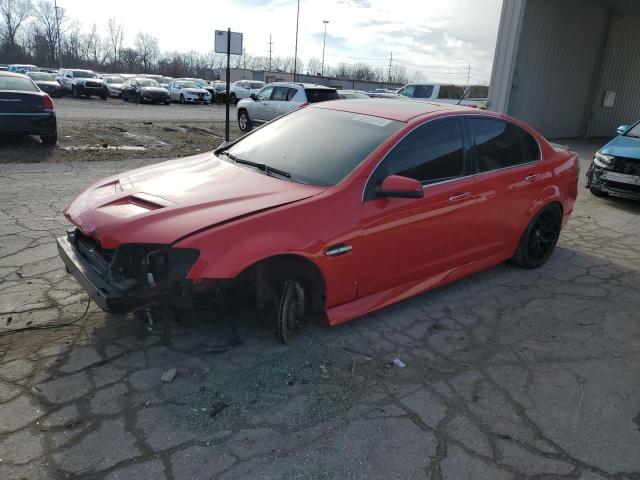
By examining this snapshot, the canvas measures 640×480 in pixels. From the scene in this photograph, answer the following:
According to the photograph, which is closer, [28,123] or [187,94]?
[28,123]

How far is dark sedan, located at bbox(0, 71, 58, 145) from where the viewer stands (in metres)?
9.38

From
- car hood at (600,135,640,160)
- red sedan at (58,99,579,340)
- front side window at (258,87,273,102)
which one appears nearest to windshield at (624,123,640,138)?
car hood at (600,135,640,160)

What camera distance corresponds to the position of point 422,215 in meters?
3.71

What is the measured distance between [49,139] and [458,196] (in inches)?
373

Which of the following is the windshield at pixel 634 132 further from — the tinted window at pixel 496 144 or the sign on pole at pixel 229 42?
the sign on pole at pixel 229 42

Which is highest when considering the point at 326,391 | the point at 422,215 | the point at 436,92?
the point at 436,92

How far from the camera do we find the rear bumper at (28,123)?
944cm

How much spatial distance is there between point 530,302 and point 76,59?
309 ft

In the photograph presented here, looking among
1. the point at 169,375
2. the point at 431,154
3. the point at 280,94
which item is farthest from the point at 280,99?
the point at 169,375

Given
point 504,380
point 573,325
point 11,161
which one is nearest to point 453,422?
point 504,380

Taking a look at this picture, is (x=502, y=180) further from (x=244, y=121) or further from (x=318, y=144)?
(x=244, y=121)

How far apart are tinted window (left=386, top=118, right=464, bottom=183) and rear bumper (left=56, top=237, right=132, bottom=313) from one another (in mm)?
1977

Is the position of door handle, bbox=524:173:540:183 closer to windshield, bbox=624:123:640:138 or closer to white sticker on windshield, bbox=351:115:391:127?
white sticker on windshield, bbox=351:115:391:127

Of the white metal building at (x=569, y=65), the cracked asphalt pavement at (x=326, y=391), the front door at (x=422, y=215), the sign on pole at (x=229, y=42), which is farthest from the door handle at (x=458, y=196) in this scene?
the white metal building at (x=569, y=65)
